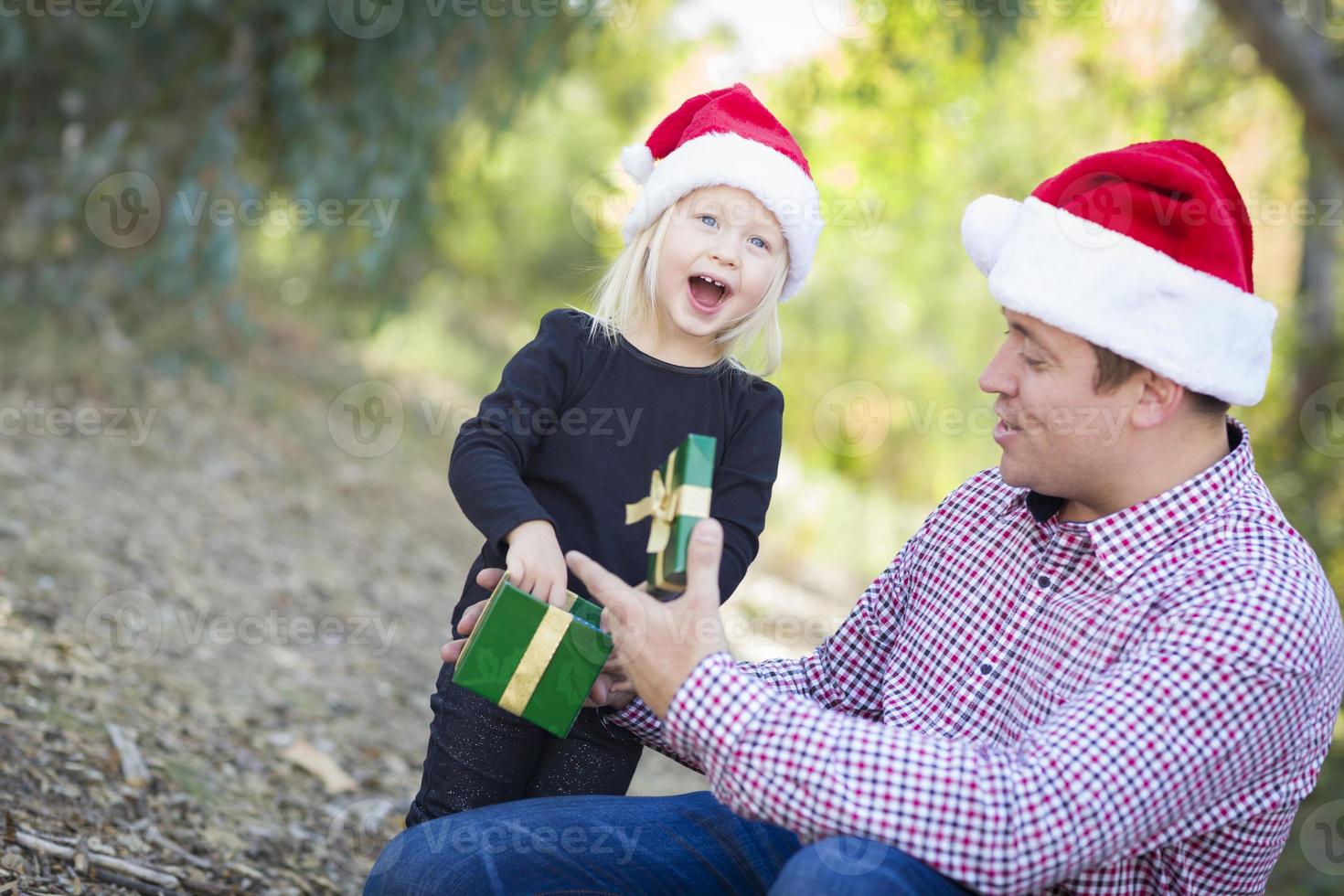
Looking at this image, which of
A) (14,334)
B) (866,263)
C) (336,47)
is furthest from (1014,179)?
(14,334)

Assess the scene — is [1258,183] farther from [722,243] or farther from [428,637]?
[722,243]

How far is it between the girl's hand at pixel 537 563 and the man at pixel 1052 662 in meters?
0.18

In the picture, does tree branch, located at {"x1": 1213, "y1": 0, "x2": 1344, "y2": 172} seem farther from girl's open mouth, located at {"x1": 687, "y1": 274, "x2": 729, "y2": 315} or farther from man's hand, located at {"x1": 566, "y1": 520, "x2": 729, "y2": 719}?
man's hand, located at {"x1": 566, "y1": 520, "x2": 729, "y2": 719}

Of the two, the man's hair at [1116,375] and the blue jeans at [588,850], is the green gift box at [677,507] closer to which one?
the blue jeans at [588,850]

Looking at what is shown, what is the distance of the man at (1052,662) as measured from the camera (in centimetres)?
154

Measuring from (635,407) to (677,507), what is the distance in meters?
0.53

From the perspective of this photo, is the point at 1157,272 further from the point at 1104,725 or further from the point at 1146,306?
the point at 1104,725

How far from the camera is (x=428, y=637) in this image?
5.31 metres

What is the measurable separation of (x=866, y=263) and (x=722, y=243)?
9196 millimetres

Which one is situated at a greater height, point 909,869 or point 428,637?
point 909,869

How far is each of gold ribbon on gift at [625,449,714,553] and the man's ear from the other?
2.16 ft

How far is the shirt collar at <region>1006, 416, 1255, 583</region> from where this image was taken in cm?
178

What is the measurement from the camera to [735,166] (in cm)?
234

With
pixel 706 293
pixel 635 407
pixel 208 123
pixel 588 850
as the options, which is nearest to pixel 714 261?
pixel 706 293
